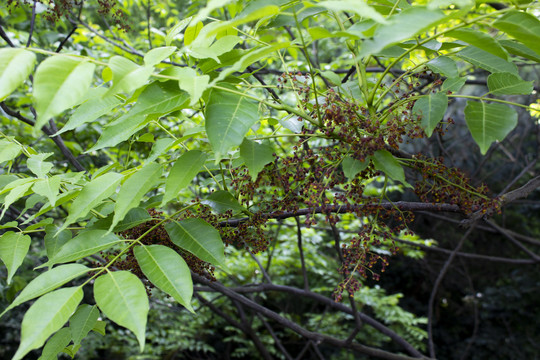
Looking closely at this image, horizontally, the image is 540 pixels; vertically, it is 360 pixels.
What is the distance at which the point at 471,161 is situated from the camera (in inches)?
319

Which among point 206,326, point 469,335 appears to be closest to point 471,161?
point 469,335

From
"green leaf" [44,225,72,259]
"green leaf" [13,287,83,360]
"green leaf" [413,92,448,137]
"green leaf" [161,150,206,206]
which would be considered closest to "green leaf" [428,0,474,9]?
"green leaf" [413,92,448,137]

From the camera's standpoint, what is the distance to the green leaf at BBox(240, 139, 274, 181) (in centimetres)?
107

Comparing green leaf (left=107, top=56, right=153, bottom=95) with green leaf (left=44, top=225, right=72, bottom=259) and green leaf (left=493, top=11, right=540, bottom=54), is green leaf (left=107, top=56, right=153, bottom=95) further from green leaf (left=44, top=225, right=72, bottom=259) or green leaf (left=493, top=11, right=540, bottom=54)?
green leaf (left=493, top=11, right=540, bottom=54)

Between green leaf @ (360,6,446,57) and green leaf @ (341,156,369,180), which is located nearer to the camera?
green leaf @ (360,6,446,57)

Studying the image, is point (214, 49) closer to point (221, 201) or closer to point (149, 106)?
point (149, 106)

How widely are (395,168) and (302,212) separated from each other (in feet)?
1.40

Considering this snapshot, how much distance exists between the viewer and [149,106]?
98 centimetres

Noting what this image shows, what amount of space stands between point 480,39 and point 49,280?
112 centimetres

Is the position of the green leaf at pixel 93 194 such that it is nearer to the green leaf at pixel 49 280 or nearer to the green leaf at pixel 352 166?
the green leaf at pixel 49 280

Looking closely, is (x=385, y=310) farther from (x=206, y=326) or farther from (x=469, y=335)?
(x=469, y=335)

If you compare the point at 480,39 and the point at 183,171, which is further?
the point at 183,171

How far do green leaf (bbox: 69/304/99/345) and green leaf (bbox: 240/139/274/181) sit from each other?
0.56 meters

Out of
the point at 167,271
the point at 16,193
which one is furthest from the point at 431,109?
the point at 16,193
